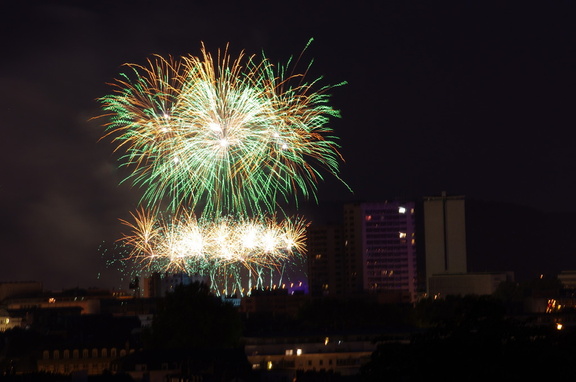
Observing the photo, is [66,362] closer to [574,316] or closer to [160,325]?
[160,325]

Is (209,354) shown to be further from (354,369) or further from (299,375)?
(354,369)

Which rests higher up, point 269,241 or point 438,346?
point 269,241

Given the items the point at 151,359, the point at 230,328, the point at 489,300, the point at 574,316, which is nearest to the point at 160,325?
the point at 230,328

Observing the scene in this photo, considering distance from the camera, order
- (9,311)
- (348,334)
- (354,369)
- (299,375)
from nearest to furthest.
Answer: (299,375) < (354,369) < (348,334) < (9,311)

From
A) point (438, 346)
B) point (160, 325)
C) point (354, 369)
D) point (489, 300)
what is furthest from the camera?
point (160, 325)

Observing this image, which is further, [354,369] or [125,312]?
[125,312]

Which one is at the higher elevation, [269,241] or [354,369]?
[269,241]

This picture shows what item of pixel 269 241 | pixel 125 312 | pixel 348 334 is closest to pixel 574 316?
pixel 348 334

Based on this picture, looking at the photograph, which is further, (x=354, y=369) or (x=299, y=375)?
(x=354, y=369)

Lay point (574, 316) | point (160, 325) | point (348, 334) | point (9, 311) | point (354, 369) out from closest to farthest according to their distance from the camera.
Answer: point (354, 369) → point (160, 325) → point (348, 334) → point (574, 316) → point (9, 311)
